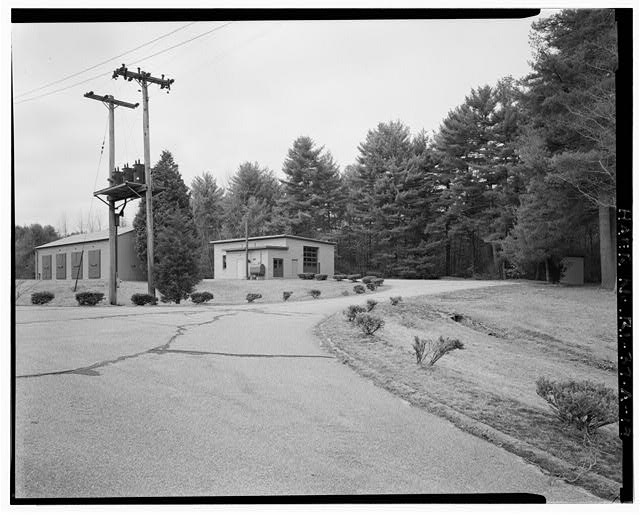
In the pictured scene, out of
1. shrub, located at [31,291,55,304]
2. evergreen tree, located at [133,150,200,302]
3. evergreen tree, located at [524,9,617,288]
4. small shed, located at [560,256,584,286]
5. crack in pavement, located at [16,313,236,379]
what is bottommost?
crack in pavement, located at [16,313,236,379]

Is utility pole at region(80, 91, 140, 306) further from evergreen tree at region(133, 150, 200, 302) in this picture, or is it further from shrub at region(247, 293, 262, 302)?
shrub at region(247, 293, 262, 302)

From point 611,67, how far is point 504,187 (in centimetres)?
76

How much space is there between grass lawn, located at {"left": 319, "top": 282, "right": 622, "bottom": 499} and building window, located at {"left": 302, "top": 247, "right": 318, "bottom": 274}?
0.50 meters

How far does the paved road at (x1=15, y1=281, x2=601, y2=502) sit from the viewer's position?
185cm

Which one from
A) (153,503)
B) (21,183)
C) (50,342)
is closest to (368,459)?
(153,503)

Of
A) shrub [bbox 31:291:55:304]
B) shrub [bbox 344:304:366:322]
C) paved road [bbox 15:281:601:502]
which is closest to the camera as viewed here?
paved road [bbox 15:281:601:502]

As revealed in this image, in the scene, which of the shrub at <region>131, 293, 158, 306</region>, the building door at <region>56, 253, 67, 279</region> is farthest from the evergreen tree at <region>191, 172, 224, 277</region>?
the building door at <region>56, 253, 67, 279</region>

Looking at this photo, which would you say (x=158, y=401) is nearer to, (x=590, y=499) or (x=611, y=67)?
(x=590, y=499)

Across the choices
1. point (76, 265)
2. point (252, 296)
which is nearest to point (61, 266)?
point (76, 265)

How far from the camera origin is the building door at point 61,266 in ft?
7.82

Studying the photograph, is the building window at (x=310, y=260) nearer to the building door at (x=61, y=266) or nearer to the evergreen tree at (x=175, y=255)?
the evergreen tree at (x=175, y=255)

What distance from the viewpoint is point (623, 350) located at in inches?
83.0

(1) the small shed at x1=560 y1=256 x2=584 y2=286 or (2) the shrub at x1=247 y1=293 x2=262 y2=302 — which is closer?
(1) the small shed at x1=560 y1=256 x2=584 y2=286

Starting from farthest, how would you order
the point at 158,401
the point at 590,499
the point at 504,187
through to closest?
the point at 504,187
the point at 158,401
the point at 590,499
